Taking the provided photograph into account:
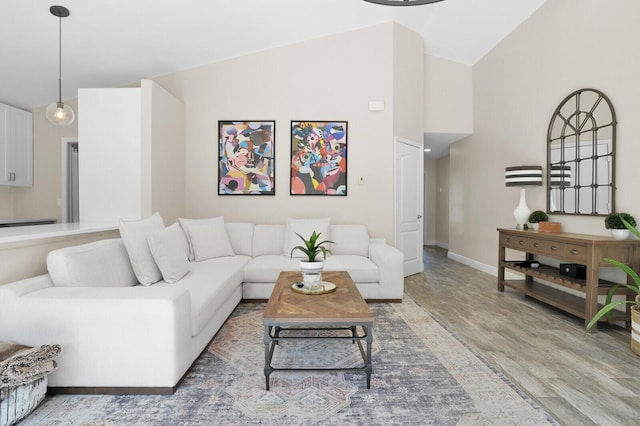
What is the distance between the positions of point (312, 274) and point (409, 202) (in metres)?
2.96

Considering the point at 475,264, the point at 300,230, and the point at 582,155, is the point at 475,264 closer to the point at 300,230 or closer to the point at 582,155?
the point at 582,155

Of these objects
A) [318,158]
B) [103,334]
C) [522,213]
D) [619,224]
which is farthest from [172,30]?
[619,224]

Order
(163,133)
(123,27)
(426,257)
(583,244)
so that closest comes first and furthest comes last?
(583,244) < (123,27) < (163,133) < (426,257)

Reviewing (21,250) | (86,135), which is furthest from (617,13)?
(86,135)

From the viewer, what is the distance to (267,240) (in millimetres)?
4125

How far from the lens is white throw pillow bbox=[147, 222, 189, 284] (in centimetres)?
255

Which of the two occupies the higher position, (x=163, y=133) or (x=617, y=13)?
(x=617, y=13)

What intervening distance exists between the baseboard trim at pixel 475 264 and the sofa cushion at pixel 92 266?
4.57 meters

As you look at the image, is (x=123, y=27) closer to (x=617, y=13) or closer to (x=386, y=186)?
(x=386, y=186)

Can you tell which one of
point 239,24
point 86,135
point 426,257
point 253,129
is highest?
point 239,24

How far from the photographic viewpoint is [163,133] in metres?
3.93

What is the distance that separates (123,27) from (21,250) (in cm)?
253

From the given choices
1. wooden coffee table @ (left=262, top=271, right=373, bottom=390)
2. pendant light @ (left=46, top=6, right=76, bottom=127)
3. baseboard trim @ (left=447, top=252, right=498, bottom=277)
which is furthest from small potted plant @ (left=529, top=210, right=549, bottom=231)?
pendant light @ (left=46, top=6, right=76, bottom=127)

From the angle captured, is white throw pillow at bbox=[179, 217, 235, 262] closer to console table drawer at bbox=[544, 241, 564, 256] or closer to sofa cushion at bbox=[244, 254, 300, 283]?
sofa cushion at bbox=[244, 254, 300, 283]
